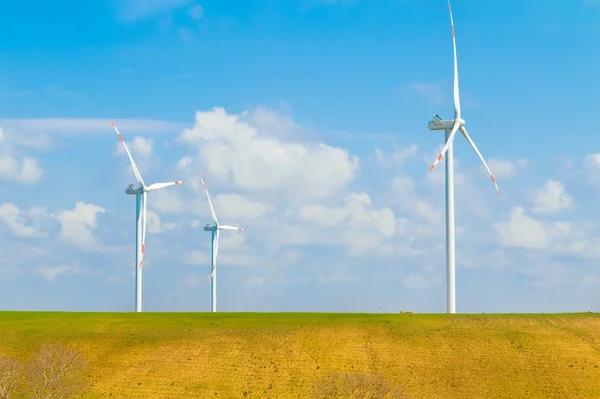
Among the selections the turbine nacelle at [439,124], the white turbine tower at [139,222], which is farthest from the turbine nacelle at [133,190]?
the turbine nacelle at [439,124]

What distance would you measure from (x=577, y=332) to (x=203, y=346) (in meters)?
39.1

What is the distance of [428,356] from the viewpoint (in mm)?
88125

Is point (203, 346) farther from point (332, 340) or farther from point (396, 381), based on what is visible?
point (396, 381)

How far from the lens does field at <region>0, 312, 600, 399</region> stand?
266 ft

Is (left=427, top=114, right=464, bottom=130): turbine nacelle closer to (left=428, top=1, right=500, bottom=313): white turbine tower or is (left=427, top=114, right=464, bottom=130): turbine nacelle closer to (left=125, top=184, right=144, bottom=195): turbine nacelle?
(left=428, top=1, right=500, bottom=313): white turbine tower

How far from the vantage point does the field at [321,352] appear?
8112 cm

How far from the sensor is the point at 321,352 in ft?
292

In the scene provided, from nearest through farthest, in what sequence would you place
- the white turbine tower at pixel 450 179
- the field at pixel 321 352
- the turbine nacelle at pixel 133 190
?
the field at pixel 321 352, the white turbine tower at pixel 450 179, the turbine nacelle at pixel 133 190

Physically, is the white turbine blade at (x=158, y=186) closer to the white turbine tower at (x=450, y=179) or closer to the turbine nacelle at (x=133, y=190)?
the turbine nacelle at (x=133, y=190)

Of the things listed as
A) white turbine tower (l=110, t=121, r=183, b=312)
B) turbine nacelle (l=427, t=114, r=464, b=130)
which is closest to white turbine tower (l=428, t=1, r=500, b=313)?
turbine nacelle (l=427, t=114, r=464, b=130)

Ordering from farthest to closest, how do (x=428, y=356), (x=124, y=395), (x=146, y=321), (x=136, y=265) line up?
(x=136, y=265)
(x=146, y=321)
(x=428, y=356)
(x=124, y=395)

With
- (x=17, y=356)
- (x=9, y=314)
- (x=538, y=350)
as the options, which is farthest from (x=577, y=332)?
(x=9, y=314)

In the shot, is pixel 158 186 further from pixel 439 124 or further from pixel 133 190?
pixel 439 124

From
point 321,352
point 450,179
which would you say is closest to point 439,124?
point 450,179
